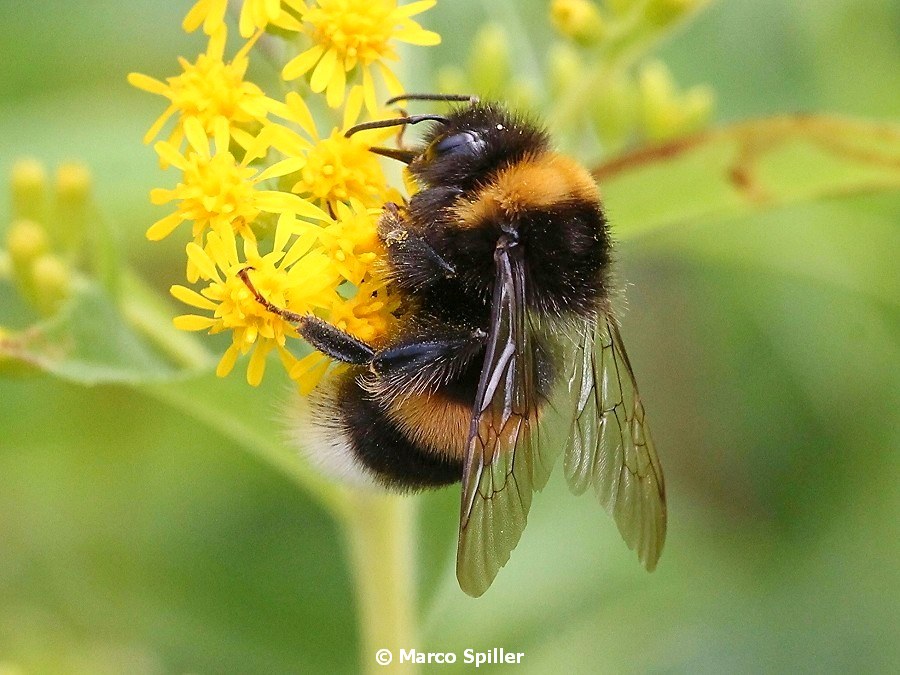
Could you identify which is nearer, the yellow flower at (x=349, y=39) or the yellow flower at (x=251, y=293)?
the yellow flower at (x=251, y=293)

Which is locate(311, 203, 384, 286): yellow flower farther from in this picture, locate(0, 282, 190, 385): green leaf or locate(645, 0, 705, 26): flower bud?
locate(645, 0, 705, 26): flower bud

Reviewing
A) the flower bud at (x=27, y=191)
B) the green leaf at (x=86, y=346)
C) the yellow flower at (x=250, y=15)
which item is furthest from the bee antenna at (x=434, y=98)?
the flower bud at (x=27, y=191)

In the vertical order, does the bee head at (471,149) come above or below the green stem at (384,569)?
above

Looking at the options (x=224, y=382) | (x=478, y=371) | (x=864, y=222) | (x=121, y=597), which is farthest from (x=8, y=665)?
(x=864, y=222)

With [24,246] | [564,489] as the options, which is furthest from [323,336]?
[564,489]

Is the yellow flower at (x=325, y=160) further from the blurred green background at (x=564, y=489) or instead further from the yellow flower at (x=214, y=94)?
the blurred green background at (x=564, y=489)

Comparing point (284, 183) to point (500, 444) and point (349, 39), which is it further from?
point (500, 444)

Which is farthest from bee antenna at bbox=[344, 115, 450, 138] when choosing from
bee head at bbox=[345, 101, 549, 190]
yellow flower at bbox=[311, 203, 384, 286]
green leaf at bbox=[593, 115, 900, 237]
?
green leaf at bbox=[593, 115, 900, 237]
